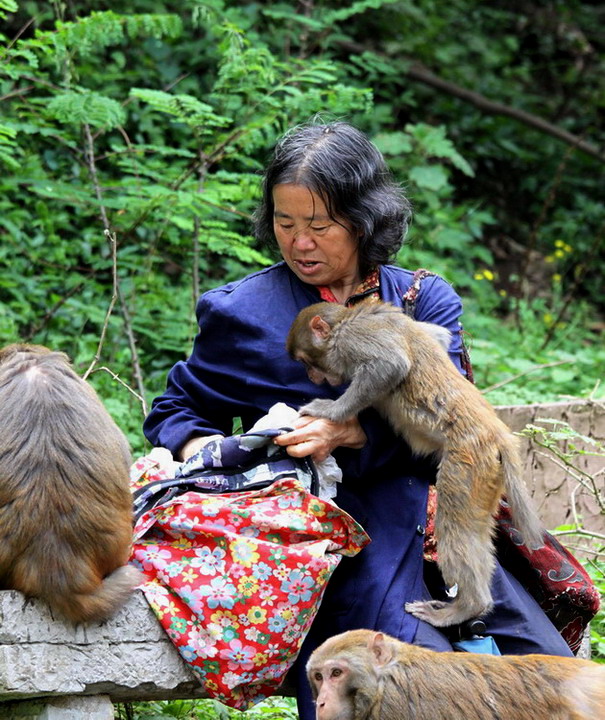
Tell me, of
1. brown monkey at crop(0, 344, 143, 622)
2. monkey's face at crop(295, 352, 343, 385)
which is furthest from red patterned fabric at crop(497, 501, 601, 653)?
brown monkey at crop(0, 344, 143, 622)

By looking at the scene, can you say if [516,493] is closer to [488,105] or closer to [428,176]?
[428,176]

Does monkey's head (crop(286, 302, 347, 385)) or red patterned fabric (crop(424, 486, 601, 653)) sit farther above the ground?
monkey's head (crop(286, 302, 347, 385))

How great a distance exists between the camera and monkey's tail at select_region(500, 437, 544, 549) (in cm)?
377

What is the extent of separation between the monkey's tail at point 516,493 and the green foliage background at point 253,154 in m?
1.68

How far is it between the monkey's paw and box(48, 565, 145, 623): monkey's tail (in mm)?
806

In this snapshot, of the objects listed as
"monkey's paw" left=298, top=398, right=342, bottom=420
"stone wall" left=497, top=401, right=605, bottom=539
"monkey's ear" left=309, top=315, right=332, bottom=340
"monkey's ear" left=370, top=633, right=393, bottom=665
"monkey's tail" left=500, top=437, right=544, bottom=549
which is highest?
"monkey's ear" left=309, top=315, right=332, bottom=340

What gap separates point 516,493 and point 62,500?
5.08ft

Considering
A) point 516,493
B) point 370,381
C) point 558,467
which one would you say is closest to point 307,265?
point 370,381

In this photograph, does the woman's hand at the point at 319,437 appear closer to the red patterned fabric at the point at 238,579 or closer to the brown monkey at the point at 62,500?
the red patterned fabric at the point at 238,579

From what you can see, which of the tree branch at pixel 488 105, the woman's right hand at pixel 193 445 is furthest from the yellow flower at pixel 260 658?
the tree branch at pixel 488 105

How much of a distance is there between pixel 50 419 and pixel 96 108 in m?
3.07

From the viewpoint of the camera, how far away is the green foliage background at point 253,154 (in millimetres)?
6273

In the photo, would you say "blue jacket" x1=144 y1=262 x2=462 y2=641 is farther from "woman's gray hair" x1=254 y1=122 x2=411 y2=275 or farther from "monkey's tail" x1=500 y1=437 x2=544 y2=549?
"monkey's tail" x1=500 y1=437 x2=544 y2=549

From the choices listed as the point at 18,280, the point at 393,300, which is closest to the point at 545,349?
the point at 18,280
